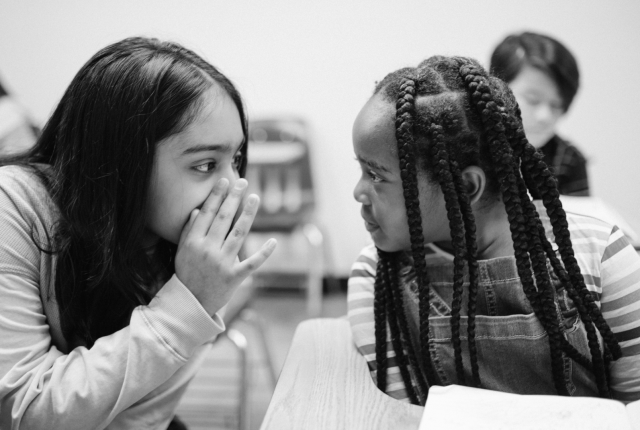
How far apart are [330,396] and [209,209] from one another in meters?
0.35

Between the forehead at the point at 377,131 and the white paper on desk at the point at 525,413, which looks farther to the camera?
the forehead at the point at 377,131

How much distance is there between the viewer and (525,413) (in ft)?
2.03

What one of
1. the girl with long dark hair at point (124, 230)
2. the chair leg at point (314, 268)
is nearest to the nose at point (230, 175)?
the girl with long dark hair at point (124, 230)

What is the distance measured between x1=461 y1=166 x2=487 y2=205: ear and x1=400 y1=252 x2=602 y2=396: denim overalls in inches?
3.9

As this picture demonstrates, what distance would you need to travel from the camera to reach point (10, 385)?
30.5 inches

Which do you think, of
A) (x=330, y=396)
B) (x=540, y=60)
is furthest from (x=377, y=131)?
(x=540, y=60)

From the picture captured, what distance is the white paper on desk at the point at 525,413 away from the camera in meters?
0.60

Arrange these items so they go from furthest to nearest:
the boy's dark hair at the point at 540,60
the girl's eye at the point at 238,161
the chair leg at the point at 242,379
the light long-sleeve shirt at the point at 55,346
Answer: the boy's dark hair at the point at 540,60, the chair leg at the point at 242,379, the girl's eye at the point at 238,161, the light long-sleeve shirt at the point at 55,346

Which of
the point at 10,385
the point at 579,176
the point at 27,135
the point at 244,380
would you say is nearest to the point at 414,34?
the point at 579,176

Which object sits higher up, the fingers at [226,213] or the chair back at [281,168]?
the fingers at [226,213]

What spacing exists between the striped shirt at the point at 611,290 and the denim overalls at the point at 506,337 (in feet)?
0.15

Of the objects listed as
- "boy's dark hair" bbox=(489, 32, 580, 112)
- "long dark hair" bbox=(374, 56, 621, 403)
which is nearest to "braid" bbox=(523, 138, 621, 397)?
"long dark hair" bbox=(374, 56, 621, 403)

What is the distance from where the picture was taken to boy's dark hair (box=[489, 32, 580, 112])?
71.2 inches

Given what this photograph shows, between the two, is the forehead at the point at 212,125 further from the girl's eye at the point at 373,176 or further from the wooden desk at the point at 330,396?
the wooden desk at the point at 330,396
